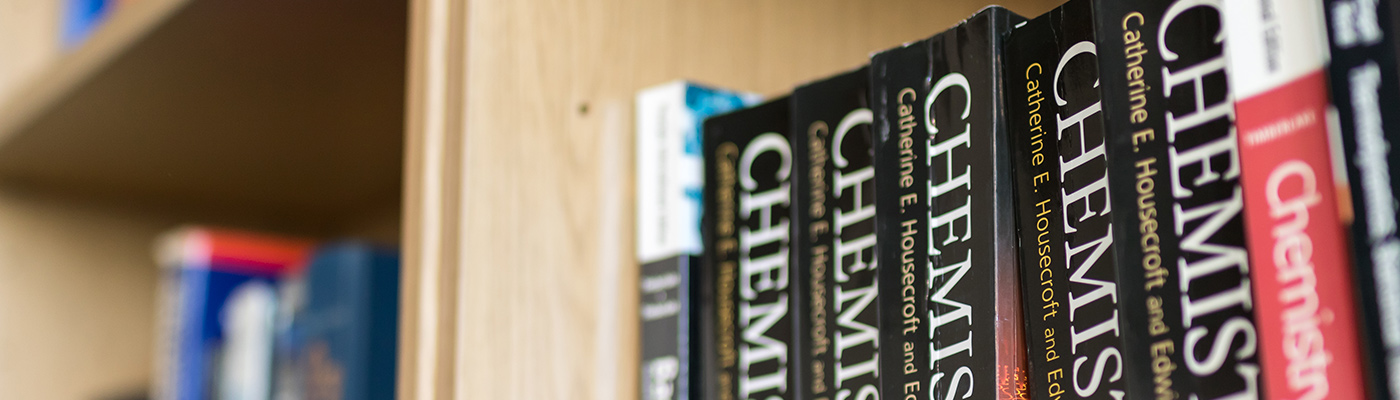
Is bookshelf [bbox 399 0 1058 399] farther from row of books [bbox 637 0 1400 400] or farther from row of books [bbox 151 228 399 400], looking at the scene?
row of books [bbox 151 228 399 400]

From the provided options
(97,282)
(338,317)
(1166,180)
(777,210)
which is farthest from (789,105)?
(97,282)

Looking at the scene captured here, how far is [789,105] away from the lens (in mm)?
520

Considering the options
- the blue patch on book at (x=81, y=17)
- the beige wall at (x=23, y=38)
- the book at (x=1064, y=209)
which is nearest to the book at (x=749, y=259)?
the book at (x=1064, y=209)

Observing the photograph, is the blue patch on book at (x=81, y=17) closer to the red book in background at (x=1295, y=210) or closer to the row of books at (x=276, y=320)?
the row of books at (x=276, y=320)

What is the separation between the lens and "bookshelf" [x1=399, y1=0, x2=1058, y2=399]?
501 millimetres

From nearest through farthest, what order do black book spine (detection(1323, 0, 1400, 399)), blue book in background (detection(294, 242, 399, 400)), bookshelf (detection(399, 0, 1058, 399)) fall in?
black book spine (detection(1323, 0, 1400, 399))
bookshelf (detection(399, 0, 1058, 399))
blue book in background (detection(294, 242, 399, 400))

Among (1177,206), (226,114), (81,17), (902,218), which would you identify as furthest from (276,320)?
(1177,206)

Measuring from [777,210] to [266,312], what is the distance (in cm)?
52

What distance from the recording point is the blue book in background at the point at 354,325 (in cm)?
70

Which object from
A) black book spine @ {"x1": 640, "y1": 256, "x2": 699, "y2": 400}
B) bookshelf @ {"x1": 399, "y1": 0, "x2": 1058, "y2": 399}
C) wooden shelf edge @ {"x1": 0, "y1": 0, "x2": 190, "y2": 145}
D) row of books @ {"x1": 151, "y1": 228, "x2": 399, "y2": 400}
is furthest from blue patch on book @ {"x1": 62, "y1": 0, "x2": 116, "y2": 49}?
black book spine @ {"x1": 640, "y1": 256, "x2": 699, "y2": 400}

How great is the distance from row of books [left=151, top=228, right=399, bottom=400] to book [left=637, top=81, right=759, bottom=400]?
0.25 metres

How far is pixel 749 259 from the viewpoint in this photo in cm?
52

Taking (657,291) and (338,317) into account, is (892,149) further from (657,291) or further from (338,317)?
(338,317)

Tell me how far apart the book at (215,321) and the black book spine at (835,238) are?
0.52 metres
